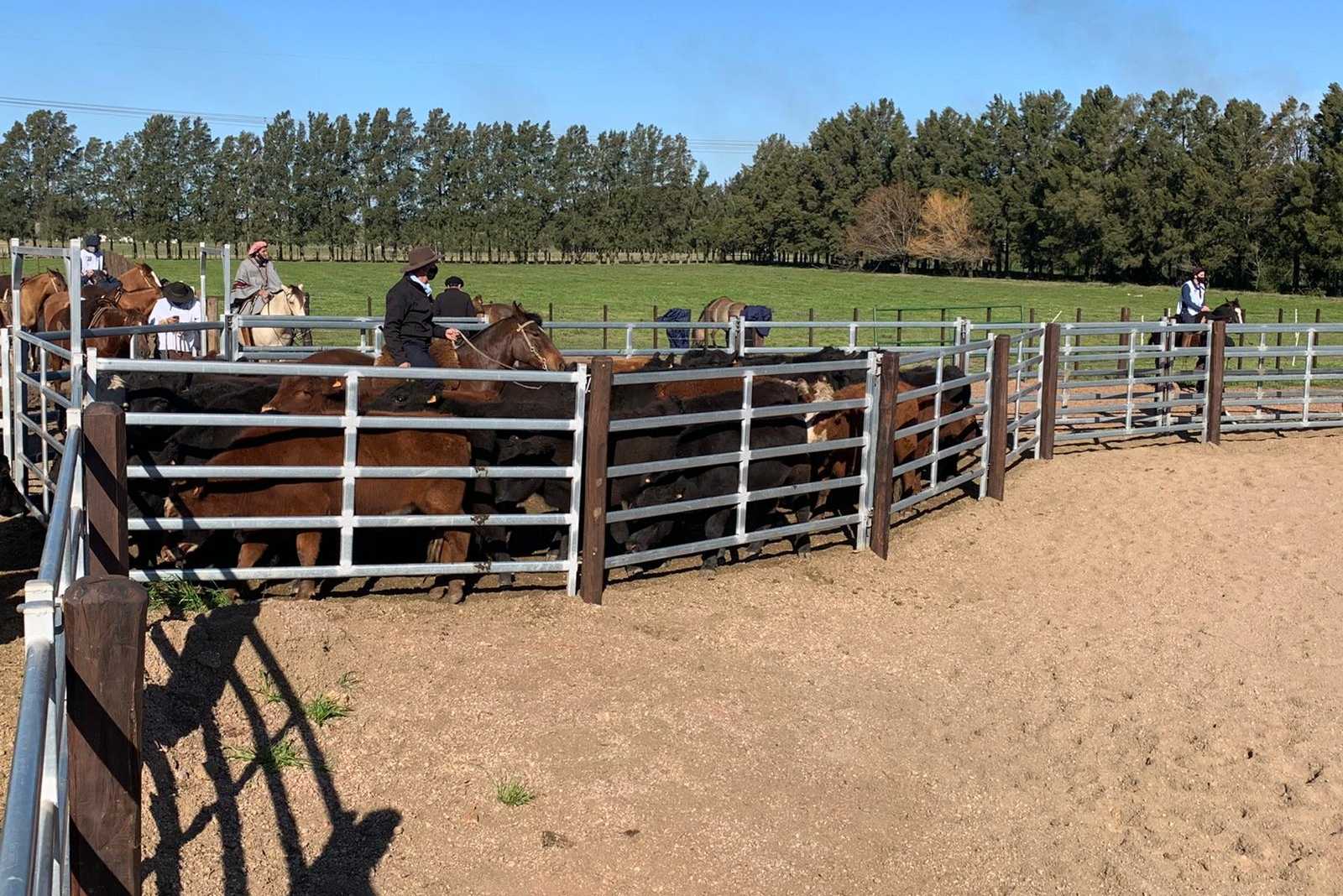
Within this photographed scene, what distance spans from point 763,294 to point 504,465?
5881 cm

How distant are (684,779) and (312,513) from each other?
3098mm

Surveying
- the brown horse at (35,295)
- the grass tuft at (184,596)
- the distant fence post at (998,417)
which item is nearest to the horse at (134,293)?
the brown horse at (35,295)

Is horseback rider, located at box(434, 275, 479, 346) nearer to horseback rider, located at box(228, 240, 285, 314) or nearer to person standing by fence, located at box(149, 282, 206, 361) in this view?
horseback rider, located at box(228, 240, 285, 314)

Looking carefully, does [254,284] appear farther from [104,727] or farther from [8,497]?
[104,727]

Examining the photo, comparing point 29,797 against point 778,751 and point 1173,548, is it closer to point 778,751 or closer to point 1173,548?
point 778,751

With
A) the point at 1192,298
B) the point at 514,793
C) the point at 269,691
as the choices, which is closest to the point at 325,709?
the point at 269,691

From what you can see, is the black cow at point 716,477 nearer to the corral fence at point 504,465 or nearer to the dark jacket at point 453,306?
the corral fence at point 504,465

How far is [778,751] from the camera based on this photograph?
6.12 meters

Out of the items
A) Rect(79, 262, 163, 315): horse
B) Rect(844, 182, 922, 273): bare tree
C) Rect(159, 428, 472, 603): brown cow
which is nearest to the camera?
Rect(159, 428, 472, 603): brown cow

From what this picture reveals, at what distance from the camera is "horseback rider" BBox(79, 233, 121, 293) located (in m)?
15.2

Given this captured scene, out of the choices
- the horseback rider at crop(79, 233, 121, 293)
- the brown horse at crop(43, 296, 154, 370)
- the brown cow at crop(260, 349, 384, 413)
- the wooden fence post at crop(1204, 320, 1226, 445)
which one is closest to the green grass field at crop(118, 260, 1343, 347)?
the horseback rider at crop(79, 233, 121, 293)

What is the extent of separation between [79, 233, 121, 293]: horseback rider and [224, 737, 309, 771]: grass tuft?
10361 mm

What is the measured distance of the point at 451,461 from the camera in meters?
7.87

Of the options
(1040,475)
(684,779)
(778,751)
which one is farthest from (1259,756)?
(1040,475)
